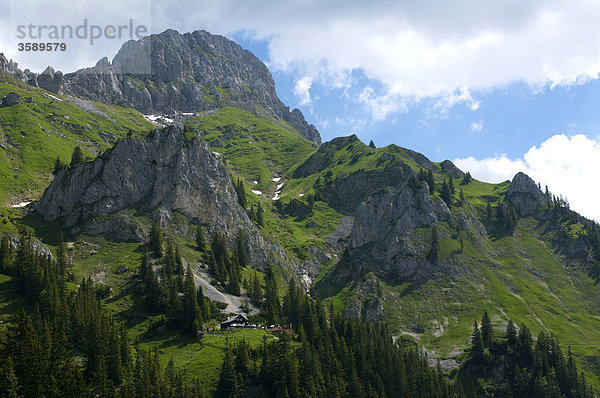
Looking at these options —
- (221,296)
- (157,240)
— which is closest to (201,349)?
(221,296)

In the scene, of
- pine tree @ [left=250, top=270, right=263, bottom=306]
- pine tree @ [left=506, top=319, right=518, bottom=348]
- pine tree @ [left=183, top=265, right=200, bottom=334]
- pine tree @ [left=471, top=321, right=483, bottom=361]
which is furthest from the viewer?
pine tree @ [left=506, top=319, right=518, bottom=348]

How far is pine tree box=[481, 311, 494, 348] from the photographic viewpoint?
17412cm

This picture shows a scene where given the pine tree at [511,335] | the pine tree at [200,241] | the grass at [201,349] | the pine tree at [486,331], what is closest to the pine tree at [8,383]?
the grass at [201,349]

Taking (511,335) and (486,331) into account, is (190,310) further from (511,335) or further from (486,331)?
(511,335)

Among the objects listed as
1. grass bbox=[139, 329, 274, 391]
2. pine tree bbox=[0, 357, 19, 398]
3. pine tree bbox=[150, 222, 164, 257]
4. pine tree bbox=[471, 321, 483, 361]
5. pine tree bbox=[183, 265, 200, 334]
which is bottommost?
pine tree bbox=[471, 321, 483, 361]

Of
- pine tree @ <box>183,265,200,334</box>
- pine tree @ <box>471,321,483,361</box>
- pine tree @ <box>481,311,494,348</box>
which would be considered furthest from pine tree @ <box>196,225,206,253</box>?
pine tree @ <box>481,311,494,348</box>

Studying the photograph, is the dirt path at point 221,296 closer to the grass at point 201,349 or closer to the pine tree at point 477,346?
the grass at point 201,349

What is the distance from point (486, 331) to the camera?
581 feet

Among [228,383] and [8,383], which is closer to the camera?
[8,383]

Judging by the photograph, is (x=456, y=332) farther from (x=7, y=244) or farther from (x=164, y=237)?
(x=7, y=244)

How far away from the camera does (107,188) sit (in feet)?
635

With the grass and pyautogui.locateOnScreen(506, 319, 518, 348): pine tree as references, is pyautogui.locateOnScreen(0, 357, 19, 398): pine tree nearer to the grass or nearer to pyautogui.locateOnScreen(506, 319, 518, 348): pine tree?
the grass

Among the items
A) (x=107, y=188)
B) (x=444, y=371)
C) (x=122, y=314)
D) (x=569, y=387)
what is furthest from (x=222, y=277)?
(x=569, y=387)

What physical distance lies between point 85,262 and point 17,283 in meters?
28.6
